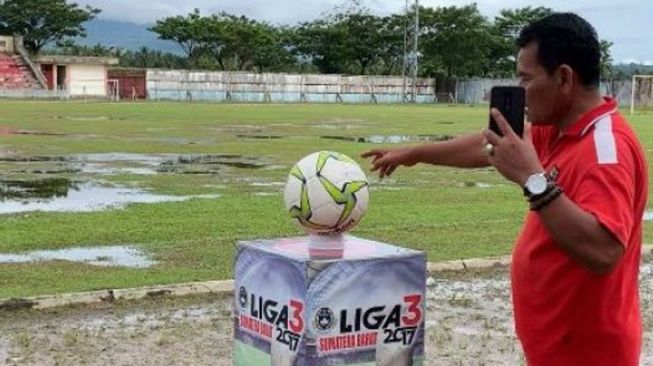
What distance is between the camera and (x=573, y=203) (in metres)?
2.98

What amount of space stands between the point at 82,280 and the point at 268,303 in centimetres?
520

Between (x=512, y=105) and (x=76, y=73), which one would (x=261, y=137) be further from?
(x=76, y=73)

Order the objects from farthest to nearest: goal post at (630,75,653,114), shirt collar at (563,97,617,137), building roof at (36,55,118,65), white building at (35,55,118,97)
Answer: white building at (35,55,118,97) < building roof at (36,55,118,65) < goal post at (630,75,653,114) < shirt collar at (563,97,617,137)

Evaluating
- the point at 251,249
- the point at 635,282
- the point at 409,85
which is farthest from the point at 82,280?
the point at 409,85

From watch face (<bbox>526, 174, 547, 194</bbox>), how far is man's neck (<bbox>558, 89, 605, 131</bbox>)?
357 millimetres

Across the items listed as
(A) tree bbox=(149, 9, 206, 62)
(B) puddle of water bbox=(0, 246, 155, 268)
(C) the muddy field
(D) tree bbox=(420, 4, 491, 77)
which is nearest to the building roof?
(A) tree bbox=(149, 9, 206, 62)

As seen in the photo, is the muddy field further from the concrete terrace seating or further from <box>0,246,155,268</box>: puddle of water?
the concrete terrace seating

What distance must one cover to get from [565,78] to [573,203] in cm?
44

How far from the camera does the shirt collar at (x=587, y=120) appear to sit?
322cm

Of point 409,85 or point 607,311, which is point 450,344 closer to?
point 607,311

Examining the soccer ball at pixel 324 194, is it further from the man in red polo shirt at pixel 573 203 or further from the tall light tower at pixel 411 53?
the tall light tower at pixel 411 53

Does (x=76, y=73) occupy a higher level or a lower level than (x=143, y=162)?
higher

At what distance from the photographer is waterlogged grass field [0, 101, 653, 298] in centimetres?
959

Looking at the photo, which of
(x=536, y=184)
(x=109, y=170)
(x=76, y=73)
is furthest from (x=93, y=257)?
(x=76, y=73)
